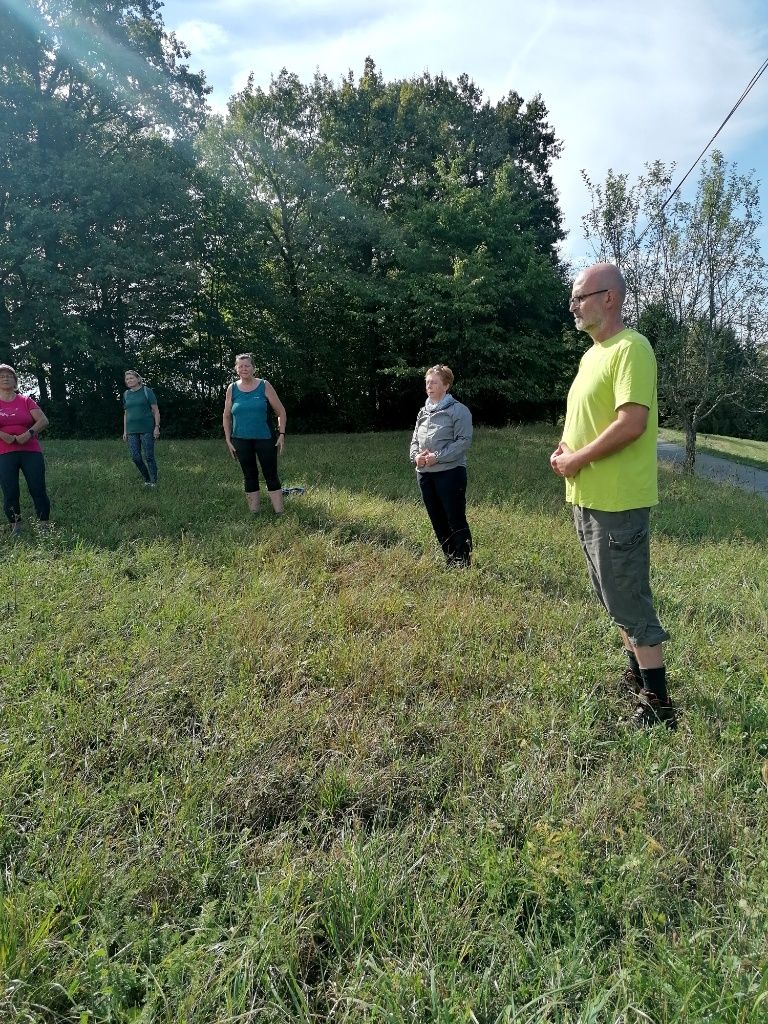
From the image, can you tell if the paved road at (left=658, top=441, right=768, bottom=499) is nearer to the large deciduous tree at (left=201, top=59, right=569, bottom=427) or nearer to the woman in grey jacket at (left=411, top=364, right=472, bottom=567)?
the large deciduous tree at (left=201, top=59, right=569, bottom=427)

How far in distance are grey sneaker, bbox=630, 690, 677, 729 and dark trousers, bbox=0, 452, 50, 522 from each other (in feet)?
19.3

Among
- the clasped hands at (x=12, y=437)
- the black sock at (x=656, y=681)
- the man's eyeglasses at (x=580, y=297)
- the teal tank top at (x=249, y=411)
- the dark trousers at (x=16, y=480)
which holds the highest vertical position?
the man's eyeglasses at (x=580, y=297)

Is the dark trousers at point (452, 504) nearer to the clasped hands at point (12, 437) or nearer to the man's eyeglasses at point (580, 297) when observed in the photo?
the man's eyeglasses at point (580, 297)

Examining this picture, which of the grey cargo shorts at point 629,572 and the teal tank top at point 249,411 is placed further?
the teal tank top at point 249,411

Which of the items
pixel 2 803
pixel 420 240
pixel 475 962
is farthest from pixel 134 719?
pixel 420 240

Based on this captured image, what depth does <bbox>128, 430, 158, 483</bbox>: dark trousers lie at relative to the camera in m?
8.26

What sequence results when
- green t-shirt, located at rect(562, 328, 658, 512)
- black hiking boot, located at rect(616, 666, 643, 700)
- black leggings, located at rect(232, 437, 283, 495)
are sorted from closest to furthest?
green t-shirt, located at rect(562, 328, 658, 512) → black hiking boot, located at rect(616, 666, 643, 700) → black leggings, located at rect(232, 437, 283, 495)

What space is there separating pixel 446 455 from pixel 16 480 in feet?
14.8

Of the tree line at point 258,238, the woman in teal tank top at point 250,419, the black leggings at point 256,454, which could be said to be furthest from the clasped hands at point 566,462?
the tree line at point 258,238

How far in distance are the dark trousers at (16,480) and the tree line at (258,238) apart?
13.3 metres

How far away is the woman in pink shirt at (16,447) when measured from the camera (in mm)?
5785

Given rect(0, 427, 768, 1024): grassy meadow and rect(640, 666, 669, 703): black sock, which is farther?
rect(640, 666, 669, 703): black sock

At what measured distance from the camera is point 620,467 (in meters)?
2.62

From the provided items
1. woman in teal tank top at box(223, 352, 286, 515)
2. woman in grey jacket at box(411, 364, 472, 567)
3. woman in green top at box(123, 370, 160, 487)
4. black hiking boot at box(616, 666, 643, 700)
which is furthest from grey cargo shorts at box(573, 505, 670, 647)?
woman in green top at box(123, 370, 160, 487)
